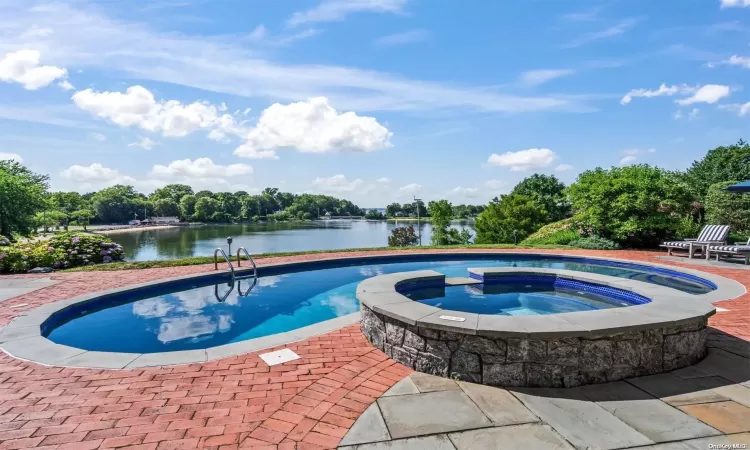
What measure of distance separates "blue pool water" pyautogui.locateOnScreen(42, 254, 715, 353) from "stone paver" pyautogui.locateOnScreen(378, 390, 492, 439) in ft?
10.0

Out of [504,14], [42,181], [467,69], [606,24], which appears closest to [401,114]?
[467,69]

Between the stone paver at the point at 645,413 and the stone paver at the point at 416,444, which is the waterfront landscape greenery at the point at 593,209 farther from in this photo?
the stone paver at the point at 645,413

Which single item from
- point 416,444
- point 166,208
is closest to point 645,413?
point 416,444

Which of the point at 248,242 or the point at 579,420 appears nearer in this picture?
the point at 579,420

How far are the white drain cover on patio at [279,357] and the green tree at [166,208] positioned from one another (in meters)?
91.6

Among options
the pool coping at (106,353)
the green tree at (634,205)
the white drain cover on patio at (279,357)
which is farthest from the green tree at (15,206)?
the green tree at (634,205)

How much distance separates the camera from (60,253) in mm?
9320

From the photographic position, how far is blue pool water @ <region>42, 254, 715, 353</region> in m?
4.77

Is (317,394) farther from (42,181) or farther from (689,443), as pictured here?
(42,181)

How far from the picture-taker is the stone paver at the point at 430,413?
2.23 metres

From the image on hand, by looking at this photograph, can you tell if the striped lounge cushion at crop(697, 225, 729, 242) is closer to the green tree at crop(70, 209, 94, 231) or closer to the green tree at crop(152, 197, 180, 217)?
the green tree at crop(70, 209, 94, 231)

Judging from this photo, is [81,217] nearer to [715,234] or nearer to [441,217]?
[441,217]

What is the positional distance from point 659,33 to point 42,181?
141 ft

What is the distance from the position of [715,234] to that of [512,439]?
1162 cm
